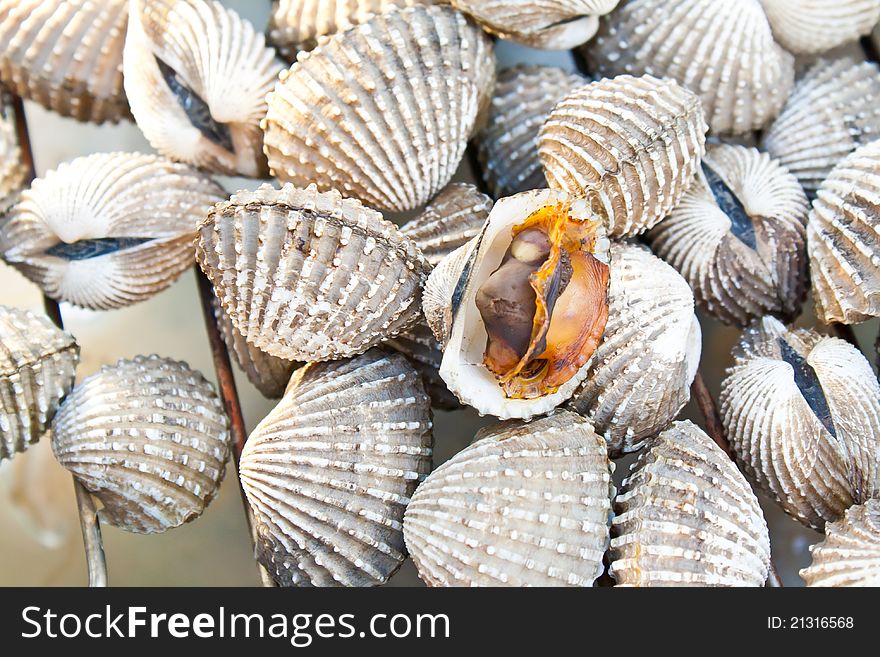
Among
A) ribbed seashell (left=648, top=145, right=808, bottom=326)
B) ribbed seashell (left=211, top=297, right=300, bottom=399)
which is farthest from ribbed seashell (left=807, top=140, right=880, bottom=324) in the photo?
ribbed seashell (left=211, top=297, right=300, bottom=399)

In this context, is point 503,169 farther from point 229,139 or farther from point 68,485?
point 68,485

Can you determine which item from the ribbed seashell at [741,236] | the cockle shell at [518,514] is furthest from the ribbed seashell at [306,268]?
the ribbed seashell at [741,236]

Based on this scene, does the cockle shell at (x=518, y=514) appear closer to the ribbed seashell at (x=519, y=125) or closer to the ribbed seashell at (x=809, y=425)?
the ribbed seashell at (x=809, y=425)

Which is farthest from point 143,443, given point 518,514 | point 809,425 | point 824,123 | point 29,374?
point 824,123

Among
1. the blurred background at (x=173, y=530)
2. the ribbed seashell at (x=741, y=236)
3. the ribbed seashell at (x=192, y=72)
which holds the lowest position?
the blurred background at (x=173, y=530)

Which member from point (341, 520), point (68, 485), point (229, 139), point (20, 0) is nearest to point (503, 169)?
point (229, 139)

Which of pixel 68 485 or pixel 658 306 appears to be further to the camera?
pixel 68 485
